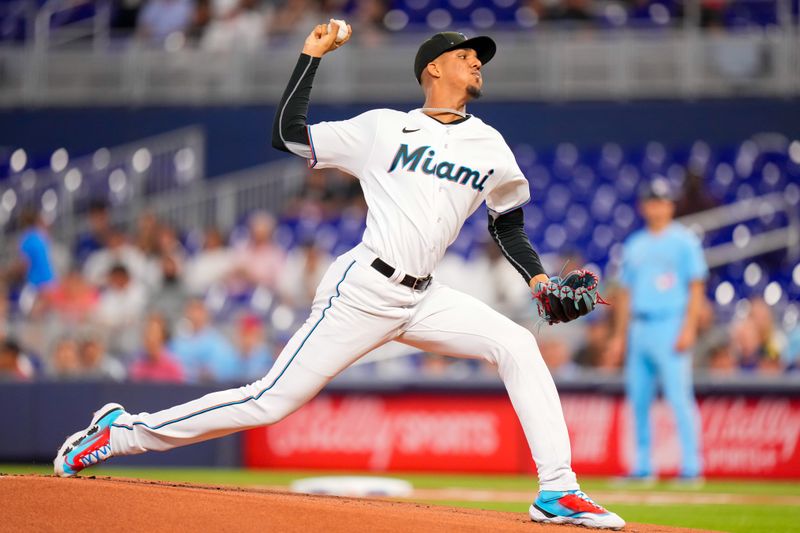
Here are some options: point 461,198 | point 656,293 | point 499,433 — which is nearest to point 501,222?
point 461,198

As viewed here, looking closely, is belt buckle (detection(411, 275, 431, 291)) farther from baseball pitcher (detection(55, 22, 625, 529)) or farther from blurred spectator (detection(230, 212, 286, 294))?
blurred spectator (detection(230, 212, 286, 294))

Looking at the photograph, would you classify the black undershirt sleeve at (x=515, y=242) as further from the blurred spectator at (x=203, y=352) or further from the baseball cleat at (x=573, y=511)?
the blurred spectator at (x=203, y=352)

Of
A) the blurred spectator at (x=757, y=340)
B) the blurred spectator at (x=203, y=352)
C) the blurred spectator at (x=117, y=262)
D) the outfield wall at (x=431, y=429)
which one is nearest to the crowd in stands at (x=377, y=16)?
the blurred spectator at (x=117, y=262)

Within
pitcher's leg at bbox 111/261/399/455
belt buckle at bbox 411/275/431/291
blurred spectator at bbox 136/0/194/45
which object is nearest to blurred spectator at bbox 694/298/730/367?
belt buckle at bbox 411/275/431/291

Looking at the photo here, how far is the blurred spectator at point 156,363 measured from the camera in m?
11.8

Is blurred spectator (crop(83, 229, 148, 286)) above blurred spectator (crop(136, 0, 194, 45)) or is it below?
below

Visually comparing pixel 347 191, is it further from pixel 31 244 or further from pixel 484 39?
pixel 484 39

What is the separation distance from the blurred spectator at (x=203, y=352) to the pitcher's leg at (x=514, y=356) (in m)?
6.61

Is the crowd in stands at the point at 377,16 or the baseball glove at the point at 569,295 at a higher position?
the crowd in stands at the point at 377,16

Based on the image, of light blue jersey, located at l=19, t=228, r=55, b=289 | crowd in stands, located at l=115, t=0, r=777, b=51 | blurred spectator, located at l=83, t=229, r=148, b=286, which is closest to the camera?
light blue jersey, located at l=19, t=228, r=55, b=289

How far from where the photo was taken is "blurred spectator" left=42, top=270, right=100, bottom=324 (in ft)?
42.7

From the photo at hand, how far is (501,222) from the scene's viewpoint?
19.0ft

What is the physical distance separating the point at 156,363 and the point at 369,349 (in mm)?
6717

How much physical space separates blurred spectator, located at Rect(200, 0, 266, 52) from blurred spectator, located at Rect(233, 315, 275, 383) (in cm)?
730
